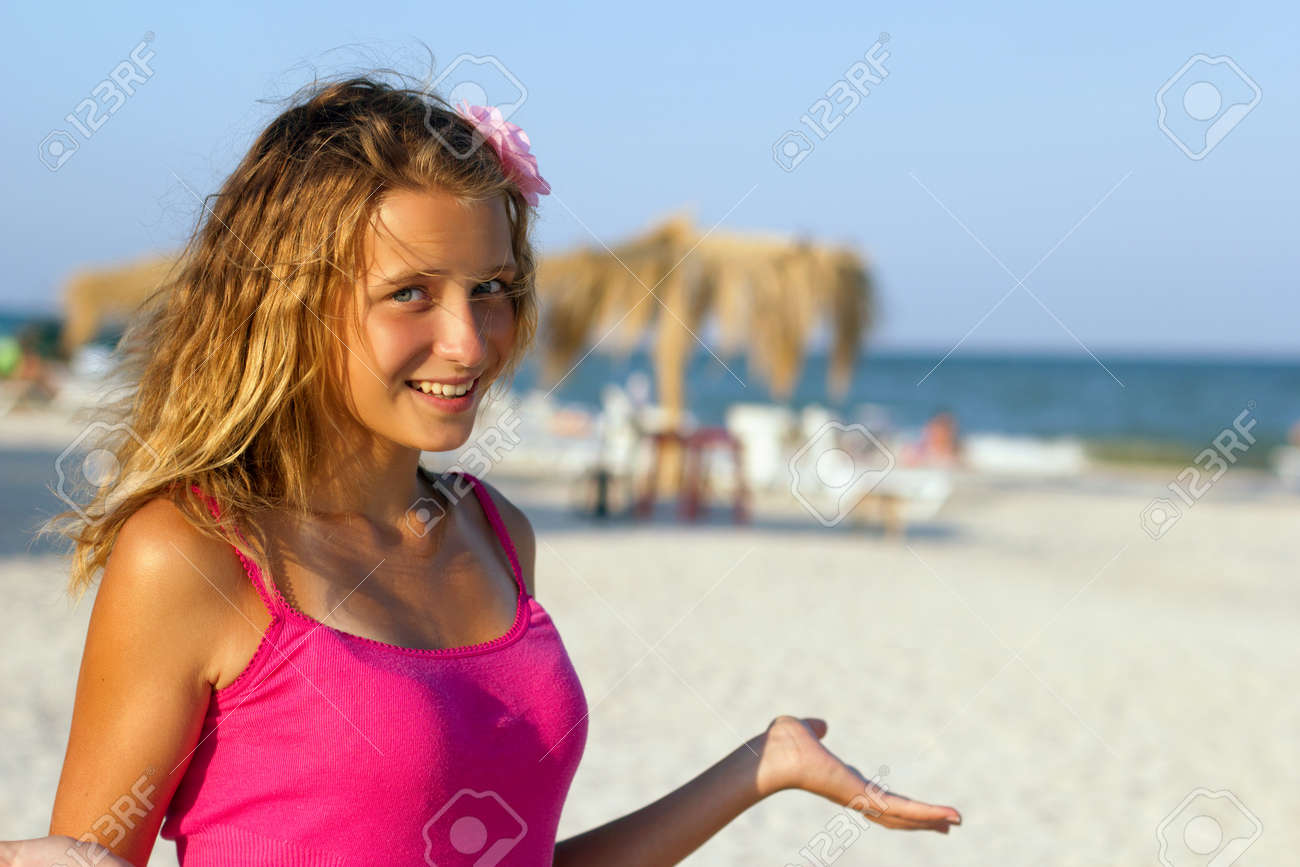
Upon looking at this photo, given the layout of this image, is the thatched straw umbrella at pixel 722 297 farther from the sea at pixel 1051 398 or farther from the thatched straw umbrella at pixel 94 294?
the sea at pixel 1051 398

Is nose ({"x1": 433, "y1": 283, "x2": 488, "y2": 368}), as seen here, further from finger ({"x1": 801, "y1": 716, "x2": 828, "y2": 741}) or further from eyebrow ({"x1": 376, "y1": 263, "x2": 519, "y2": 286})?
finger ({"x1": 801, "y1": 716, "x2": 828, "y2": 741})

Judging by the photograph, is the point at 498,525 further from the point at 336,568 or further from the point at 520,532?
the point at 336,568

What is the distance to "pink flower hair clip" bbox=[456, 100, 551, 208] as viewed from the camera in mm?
1446

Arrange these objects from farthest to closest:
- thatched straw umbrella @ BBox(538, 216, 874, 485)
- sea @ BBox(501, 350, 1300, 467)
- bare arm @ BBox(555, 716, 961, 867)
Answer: sea @ BBox(501, 350, 1300, 467)
thatched straw umbrella @ BBox(538, 216, 874, 485)
bare arm @ BBox(555, 716, 961, 867)

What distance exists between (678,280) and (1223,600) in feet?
19.6

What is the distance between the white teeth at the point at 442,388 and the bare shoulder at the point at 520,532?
267mm

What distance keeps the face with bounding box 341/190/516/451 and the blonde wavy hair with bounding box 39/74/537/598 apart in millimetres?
19

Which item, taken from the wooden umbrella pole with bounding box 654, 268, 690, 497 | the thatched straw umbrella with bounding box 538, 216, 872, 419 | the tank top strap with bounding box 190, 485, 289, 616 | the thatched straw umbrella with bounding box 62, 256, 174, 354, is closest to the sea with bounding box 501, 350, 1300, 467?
the wooden umbrella pole with bounding box 654, 268, 690, 497

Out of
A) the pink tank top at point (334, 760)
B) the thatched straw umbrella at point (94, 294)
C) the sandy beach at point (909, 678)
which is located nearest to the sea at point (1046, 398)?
the thatched straw umbrella at point (94, 294)

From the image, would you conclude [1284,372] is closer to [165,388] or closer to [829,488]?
[829,488]

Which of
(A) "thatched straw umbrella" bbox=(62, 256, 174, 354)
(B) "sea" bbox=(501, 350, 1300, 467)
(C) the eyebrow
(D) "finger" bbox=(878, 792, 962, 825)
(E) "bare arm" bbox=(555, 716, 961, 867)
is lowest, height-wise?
(B) "sea" bbox=(501, 350, 1300, 467)

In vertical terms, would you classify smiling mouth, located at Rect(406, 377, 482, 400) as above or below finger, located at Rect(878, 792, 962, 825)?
above

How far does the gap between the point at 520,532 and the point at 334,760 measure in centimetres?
49

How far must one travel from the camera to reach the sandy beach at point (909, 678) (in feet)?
Answer: 13.7
